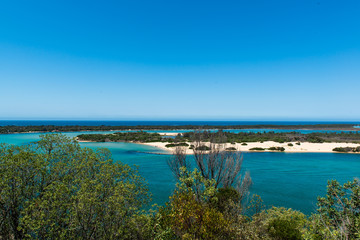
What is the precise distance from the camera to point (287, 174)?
108 ft

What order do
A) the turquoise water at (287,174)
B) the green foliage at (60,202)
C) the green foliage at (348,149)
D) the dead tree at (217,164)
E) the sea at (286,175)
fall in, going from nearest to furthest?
the green foliage at (60,202) → the dead tree at (217,164) → the sea at (286,175) → the turquoise water at (287,174) → the green foliage at (348,149)

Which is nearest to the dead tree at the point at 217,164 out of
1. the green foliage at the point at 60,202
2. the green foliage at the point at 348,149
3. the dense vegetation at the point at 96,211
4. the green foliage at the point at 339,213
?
the dense vegetation at the point at 96,211

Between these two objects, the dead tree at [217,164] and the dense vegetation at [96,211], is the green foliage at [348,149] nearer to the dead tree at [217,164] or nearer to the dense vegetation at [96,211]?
the dead tree at [217,164]

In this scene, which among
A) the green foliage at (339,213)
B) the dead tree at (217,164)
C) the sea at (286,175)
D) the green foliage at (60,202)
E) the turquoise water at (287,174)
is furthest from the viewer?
the turquoise water at (287,174)

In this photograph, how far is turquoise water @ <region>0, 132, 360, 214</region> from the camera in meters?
23.3

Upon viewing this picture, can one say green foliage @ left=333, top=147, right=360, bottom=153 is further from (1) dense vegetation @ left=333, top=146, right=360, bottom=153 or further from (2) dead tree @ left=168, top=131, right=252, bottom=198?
(2) dead tree @ left=168, top=131, right=252, bottom=198

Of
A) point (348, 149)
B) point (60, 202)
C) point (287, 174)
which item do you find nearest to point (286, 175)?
point (287, 174)

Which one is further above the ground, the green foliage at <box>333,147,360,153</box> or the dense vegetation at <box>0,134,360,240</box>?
the dense vegetation at <box>0,134,360,240</box>

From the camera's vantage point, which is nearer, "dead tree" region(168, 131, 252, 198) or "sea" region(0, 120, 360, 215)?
"dead tree" region(168, 131, 252, 198)

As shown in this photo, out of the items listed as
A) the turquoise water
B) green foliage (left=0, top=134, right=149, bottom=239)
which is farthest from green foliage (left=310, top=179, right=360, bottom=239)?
green foliage (left=0, top=134, right=149, bottom=239)

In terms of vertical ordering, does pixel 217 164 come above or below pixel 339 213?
above

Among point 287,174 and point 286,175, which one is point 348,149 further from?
point 286,175

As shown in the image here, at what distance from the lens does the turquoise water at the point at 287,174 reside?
23.3 m

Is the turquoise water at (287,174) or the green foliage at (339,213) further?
the turquoise water at (287,174)
